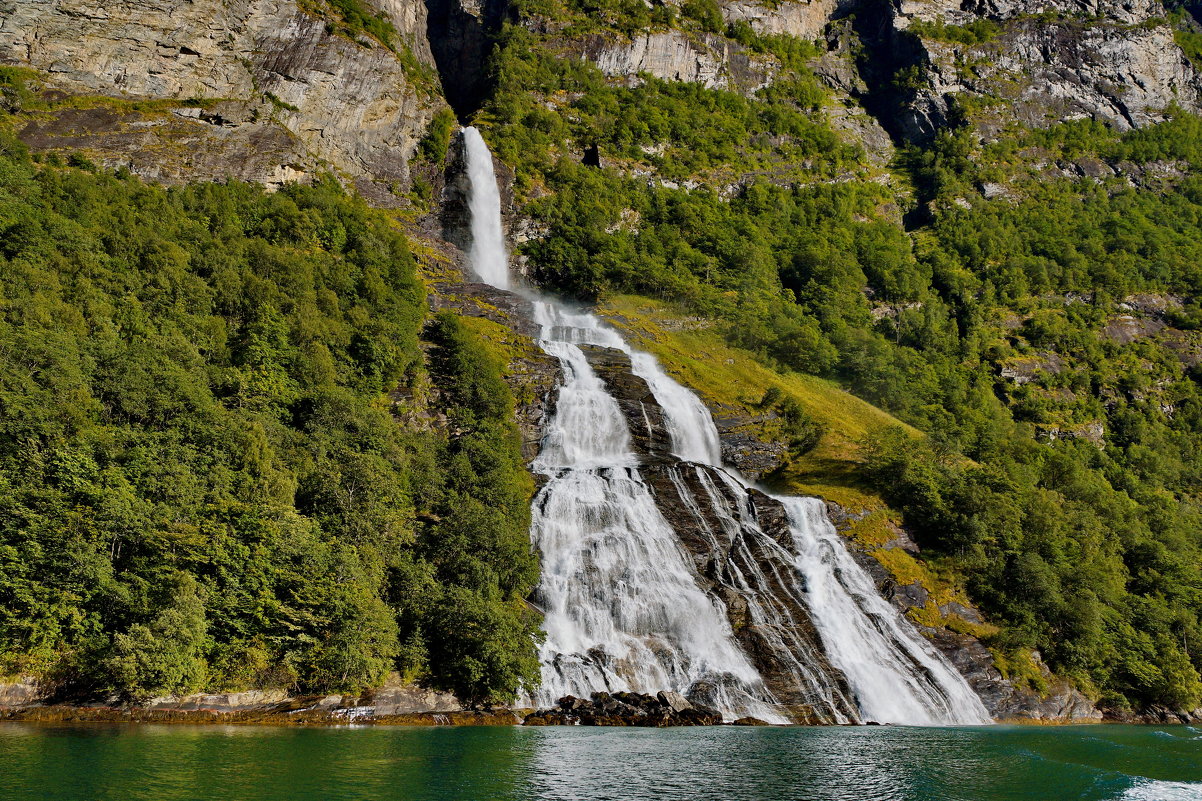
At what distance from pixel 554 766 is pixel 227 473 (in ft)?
57.1

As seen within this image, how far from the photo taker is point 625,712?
3019 centimetres

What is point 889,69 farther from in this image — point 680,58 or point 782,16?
point 680,58

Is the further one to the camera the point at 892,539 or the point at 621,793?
the point at 892,539

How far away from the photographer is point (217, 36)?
70438mm

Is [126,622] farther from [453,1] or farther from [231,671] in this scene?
[453,1]

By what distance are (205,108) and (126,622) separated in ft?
175

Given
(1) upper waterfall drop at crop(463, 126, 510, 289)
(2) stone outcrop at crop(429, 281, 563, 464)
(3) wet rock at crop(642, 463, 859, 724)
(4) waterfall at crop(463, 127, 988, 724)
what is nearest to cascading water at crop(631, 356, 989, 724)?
(4) waterfall at crop(463, 127, 988, 724)

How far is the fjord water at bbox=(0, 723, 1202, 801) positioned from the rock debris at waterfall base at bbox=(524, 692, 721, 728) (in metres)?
2.34

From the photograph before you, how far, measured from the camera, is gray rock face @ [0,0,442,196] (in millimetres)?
58000

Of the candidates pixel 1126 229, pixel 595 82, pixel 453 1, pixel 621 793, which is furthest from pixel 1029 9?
pixel 621 793

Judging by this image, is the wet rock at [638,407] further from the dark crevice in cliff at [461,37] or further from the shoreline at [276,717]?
the dark crevice in cliff at [461,37]

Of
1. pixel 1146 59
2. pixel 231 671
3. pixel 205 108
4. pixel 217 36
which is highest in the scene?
pixel 1146 59

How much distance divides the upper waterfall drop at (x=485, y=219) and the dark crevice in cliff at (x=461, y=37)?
30.5m

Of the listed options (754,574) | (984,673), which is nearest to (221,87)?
(754,574)
